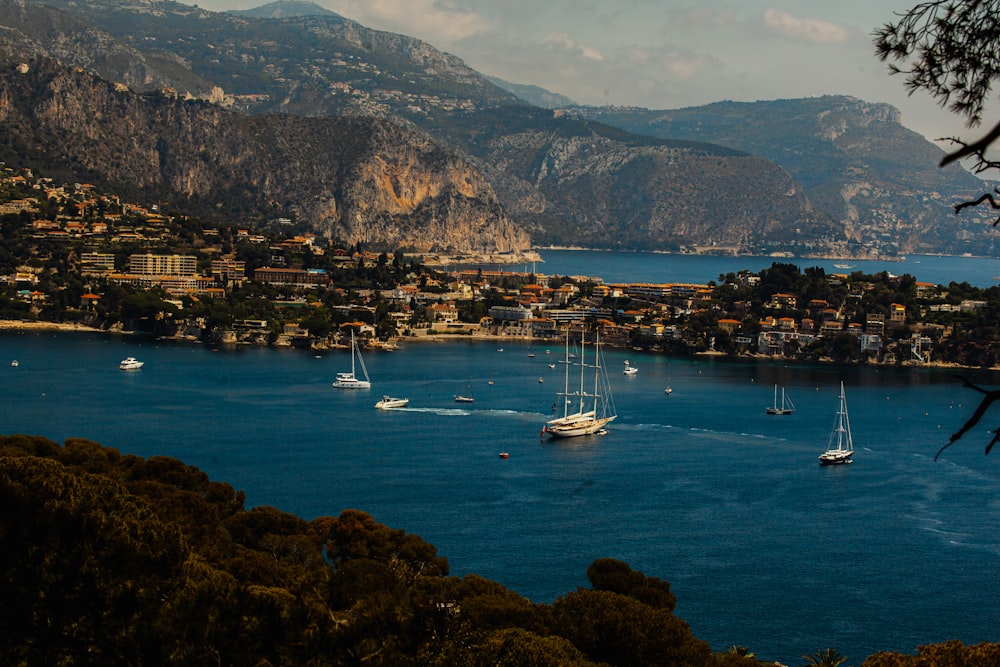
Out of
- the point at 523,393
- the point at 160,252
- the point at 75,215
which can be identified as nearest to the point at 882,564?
the point at 523,393

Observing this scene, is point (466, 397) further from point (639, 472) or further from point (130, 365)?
point (130, 365)

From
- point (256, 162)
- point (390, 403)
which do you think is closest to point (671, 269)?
point (256, 162)

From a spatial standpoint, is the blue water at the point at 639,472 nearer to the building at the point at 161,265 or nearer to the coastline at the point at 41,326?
the coastline at the point at 41,326

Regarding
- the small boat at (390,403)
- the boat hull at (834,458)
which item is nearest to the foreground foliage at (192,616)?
the boat hull at (834,458)

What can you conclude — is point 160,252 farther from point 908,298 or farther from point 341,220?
point 341,220

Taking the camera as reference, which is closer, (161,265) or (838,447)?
(838,447)

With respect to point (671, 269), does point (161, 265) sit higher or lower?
higher

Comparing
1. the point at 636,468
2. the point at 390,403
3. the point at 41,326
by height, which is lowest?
the point at 636,468
